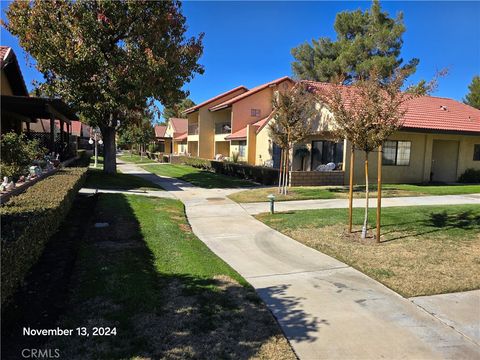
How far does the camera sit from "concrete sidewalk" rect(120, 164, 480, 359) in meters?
3.73

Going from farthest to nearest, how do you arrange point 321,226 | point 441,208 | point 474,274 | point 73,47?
point 73,47
point 441,208
point 321,226
point 474,274

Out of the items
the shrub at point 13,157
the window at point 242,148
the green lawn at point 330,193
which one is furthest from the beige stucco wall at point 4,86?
the window at point 242,148

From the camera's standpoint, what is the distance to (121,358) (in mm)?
3410

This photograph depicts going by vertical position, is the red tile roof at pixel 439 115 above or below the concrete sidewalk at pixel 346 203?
above

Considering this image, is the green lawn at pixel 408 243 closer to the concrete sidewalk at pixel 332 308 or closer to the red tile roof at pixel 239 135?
the concrete sidewalk at pixel 332 308

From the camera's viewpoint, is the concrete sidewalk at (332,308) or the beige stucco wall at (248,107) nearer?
the concrete sidewalk at (332,308)

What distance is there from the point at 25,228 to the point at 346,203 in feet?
33.1

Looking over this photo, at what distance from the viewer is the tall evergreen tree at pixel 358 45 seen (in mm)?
36459

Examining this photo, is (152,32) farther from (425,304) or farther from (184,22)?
(425,304)

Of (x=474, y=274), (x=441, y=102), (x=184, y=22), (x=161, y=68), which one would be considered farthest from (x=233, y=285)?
(x=441, y=102)

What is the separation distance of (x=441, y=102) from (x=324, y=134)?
9.55 metres

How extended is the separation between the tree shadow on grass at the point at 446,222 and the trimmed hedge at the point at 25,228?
6.52m

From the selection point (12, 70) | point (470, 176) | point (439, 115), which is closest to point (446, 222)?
point (470, 176)

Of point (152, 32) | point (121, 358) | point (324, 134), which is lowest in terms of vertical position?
point (121, 358)
